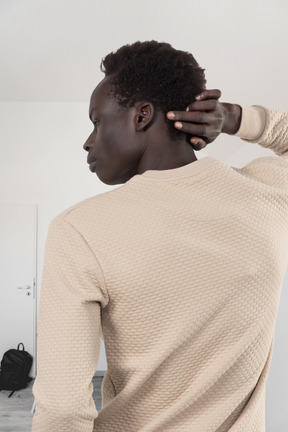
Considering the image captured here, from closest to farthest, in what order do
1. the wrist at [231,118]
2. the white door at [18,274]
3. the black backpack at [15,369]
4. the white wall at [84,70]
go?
the wrist at [231,118] → the white wall at [84,70] → the black backpack at [15,369] → the white door at [18,274]

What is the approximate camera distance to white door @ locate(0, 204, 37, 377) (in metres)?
4.45

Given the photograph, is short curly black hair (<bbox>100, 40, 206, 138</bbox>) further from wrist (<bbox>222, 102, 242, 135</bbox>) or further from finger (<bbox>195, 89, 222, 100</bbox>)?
wrist (<bbox>222, 102, 242, 135</bbox>)

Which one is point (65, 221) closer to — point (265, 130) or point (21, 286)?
point (265, 130)

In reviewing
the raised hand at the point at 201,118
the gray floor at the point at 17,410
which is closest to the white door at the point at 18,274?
the gray floor at the point at 17,410

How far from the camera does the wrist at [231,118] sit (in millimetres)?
693

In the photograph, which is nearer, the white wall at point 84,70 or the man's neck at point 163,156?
the man's neck at point 163,156

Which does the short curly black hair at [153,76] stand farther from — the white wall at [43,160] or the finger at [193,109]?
the white wall at [43,160]

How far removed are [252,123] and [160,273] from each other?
1.21ft

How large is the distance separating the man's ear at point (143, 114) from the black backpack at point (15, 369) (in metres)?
3.79

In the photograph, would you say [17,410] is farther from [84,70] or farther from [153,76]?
[153,76]

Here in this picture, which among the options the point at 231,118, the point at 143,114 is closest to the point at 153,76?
the point at 143,114

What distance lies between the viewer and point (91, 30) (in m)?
2.90

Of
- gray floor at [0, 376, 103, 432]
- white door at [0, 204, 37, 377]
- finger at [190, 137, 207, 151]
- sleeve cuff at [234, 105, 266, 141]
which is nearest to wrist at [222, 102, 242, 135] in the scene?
sleeve cuff at [234, 105, 266, 141]

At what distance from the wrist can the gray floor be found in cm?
298
